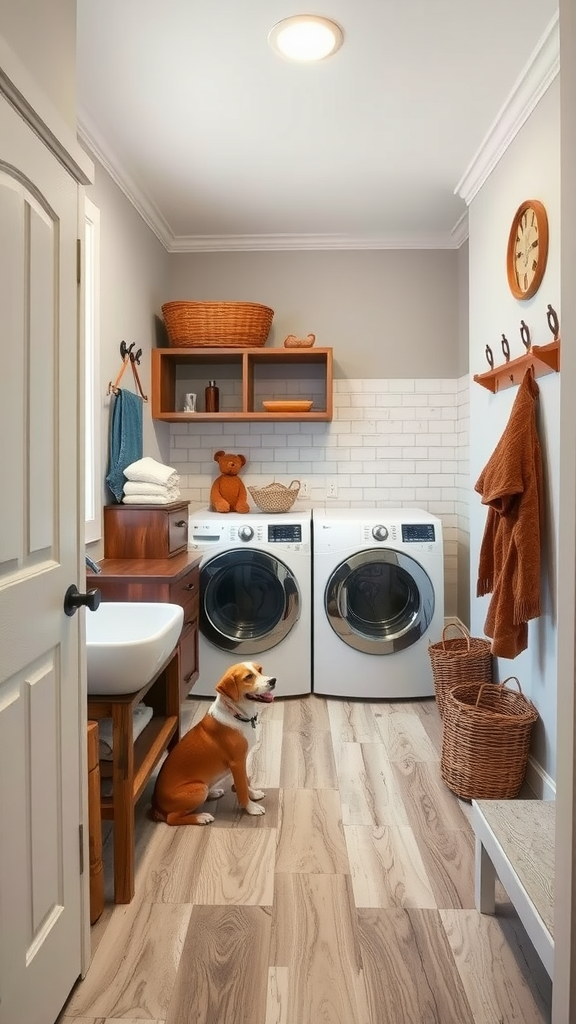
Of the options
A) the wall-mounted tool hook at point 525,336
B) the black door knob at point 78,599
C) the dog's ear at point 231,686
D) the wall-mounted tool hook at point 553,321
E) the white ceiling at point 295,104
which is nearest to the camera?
the black door knob at point 78,599

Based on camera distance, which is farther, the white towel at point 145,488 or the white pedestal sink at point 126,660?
the white towel at point 145,488

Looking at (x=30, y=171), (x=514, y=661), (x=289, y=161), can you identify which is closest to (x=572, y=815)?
(x=30, y=171)

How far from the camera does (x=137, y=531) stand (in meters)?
3.07

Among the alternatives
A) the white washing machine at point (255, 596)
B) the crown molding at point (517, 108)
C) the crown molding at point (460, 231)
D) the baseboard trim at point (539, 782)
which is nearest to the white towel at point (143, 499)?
the white washing machine at point (255, 596)

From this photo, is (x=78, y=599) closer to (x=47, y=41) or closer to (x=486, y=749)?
(x=47, y=41)

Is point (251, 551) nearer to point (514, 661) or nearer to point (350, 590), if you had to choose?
point (350, 590)

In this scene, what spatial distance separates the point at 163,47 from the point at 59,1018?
108 inches

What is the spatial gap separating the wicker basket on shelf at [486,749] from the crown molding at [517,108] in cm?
214

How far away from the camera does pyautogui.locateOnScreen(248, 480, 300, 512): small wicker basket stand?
154 inches

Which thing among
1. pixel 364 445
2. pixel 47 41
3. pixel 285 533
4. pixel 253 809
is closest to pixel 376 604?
pixel 285 533

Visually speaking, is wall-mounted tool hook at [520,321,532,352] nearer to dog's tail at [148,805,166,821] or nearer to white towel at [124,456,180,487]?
white towel at [124,456,180,487]

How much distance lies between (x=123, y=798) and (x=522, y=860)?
3.38 ft

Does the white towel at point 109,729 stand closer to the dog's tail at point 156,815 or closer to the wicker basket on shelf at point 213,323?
the dog's tail at point 156,815

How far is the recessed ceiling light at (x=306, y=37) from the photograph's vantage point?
2176 millimetres
